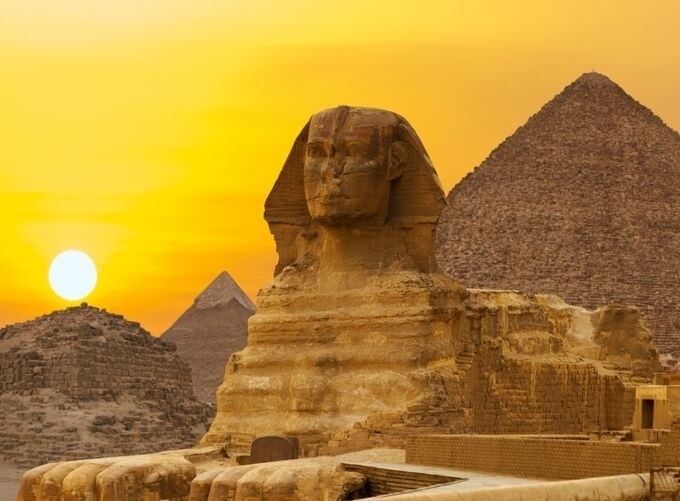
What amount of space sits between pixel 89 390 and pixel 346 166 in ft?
133

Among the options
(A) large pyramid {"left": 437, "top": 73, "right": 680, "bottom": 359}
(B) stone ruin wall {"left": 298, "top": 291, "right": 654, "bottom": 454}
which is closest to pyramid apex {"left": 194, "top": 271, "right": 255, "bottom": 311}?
(A) large pyramid {"left": 437, "top": 73, "right": 680, "bottom": 359}

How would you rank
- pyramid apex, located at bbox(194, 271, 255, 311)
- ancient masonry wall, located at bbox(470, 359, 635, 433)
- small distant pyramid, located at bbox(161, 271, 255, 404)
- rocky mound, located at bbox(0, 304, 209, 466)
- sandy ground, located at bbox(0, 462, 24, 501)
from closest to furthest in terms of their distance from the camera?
1. ancient masonry wall, located at bbox(470, 359, 635, 433)
2. sandy ground, located at bbox(0, 462, 24, 501)
3. rocky mound, located at bbox(0, 304, 209, 466)
4. small distant pyramid, located at bbox(161, 271, 255, 404)
5. pyramid apex, located at bbox(194, 271, 255, 311)

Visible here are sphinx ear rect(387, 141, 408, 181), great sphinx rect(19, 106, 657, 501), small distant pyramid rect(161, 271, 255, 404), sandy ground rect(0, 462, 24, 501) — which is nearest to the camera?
great sphinx rect(19, 106, 657, 501)

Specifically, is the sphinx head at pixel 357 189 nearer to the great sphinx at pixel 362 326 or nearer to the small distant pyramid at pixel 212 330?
the great sphinx at pixel 362 326

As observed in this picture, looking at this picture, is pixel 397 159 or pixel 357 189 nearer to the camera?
pixel 357 189

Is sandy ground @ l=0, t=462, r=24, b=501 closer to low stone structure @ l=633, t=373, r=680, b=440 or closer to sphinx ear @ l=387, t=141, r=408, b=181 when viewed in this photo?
low stone structure @ l=633, t=373, r=680, b=440

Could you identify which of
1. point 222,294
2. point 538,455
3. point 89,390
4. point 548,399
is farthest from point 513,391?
point 222,294

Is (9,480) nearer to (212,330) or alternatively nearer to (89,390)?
(89,390)

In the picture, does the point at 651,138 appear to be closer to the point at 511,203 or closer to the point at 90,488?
the point at 511,203

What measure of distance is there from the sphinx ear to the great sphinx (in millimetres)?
17

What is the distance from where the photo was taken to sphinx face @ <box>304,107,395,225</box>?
1564 cm

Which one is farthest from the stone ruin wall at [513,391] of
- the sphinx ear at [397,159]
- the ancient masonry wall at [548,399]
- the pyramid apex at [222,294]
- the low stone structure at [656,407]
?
the pyramid apex at [222,294]

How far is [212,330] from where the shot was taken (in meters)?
105

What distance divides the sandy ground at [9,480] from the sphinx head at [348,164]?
26268 mm
